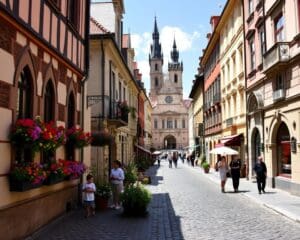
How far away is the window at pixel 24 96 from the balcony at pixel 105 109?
9.09 m

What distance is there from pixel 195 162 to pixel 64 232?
142ft

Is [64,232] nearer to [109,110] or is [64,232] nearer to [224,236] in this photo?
[224,236]

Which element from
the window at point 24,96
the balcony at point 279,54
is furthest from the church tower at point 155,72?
the window at point 24,96

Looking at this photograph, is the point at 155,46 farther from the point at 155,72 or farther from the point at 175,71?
the point at 175,71

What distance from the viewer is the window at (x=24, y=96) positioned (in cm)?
905

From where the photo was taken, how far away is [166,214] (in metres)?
12.7

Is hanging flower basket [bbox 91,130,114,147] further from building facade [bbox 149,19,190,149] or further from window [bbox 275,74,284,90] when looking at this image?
building facade [bbox 149,19,190,149]

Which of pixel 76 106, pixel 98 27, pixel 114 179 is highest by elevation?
pixel 98 27

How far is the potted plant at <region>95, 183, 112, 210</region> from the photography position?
1361 cm

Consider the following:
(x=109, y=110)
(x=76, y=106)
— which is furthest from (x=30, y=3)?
(x=109, y=110)

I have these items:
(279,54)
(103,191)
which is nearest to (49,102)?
(103,191)

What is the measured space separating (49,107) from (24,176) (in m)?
3.35

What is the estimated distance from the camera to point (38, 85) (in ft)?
32.7

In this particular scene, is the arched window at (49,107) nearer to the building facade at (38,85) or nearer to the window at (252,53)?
the building facade at (38,85)
